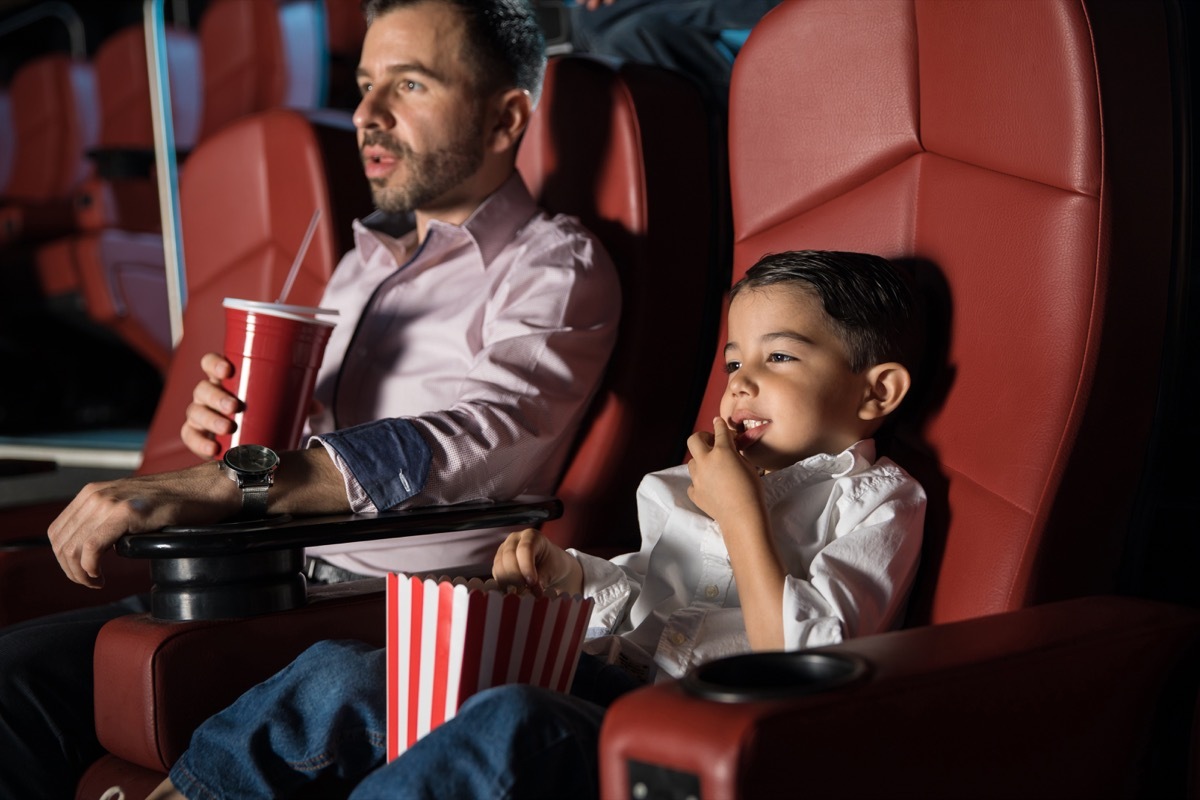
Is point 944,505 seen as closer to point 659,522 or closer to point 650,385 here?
point 659,522

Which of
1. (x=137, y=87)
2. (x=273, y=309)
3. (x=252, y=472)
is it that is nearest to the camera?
(x=252, y=472)

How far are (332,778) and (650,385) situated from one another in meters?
0.77

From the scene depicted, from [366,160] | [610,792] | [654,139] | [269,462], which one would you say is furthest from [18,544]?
[610,792]

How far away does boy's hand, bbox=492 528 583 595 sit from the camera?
1.27 m

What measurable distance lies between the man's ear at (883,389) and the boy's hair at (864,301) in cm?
1

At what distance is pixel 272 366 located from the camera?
1.55 m

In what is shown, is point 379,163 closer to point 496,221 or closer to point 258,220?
point 496,221

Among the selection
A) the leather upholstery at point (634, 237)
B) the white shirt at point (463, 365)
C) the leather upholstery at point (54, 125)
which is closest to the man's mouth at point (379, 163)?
the white shirt at point (463, 365)

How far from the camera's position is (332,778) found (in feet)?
3.82

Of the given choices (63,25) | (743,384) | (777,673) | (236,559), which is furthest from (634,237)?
(63,25)

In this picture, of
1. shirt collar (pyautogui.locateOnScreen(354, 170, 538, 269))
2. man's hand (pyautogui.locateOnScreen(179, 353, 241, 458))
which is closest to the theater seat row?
shirt collar (pyautogui.locateOnScreen(354, 170, 538, 269))

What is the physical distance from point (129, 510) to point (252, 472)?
13 cm

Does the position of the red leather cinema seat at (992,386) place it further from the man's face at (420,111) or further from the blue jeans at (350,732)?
the man's face at (420,111)

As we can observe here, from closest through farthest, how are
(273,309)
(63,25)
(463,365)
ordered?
(273,309) → (463,365) → (63,25)
